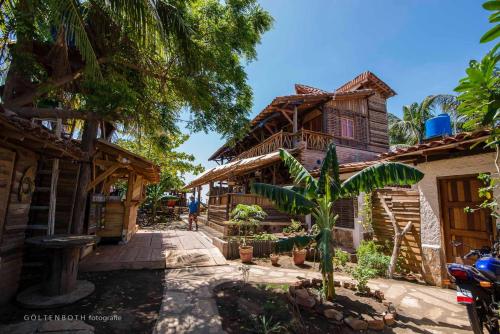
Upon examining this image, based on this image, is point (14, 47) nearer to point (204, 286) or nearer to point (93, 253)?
point (93, 253)

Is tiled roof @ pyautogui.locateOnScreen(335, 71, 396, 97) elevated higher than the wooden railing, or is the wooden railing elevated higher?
tiled roof @ pyautogui.locateOnScreen(335, 71, 396, 97)

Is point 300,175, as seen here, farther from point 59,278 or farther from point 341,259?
point 59,278

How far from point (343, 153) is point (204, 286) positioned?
38.7 ft

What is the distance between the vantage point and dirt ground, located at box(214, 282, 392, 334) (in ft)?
11.8

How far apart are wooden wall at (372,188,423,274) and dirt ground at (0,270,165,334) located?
21.4 feet

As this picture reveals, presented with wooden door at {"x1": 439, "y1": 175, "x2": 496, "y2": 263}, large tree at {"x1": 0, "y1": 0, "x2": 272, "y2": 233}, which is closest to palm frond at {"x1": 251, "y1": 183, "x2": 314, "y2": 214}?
large tree at {"x1": 0, "y1": 0, "x2": 272, "y2": 233}

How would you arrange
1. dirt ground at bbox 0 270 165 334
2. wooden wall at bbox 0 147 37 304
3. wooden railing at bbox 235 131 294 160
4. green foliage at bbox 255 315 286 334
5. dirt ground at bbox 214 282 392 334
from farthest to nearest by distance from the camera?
wooden railing at bbox 235 131 294 160, wooden wall at bbox 0 147 37 304, dirt ground at bbox 0 270 165 334, dirt ground at bbox 214 282 392 334, green foliage at bbox 255 315 286 334

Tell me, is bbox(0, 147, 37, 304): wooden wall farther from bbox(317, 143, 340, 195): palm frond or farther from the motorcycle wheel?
the motorcycle wheel

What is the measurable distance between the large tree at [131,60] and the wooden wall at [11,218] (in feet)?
3.03

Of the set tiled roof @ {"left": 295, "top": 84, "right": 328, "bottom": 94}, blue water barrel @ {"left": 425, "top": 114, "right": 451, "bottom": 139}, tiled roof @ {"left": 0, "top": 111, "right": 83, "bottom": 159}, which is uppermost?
tiled roof @ {"left": 295, "top": 84, "right": 328, "bottom": 94}

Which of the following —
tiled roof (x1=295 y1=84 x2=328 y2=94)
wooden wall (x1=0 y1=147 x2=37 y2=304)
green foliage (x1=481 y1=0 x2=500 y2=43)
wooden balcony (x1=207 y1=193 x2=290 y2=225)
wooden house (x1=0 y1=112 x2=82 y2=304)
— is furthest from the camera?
tiled roof (x1=295 y1=84 x2=328 y2=94)

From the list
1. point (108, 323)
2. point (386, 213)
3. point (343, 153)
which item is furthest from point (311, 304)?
point (343, 153)

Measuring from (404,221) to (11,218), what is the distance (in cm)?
941

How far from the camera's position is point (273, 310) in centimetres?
415
